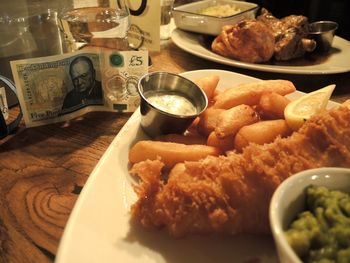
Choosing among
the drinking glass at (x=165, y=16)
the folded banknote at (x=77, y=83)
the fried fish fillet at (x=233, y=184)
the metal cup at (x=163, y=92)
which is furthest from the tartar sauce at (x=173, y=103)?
the drinking glass at (x=165, y=16)

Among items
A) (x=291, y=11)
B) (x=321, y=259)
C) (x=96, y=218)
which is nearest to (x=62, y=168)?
(x=96, y=218)

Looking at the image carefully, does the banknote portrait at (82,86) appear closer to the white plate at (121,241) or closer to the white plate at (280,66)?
the white plate at (121,241)

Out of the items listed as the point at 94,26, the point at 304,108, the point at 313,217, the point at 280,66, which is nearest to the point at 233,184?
the point at 313,217

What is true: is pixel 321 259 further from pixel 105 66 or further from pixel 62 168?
pixel 105 66

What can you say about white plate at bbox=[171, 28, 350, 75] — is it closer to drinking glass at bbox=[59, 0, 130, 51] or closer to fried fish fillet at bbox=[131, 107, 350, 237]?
drinking glass at bbox=[59, 0, 130, 51]

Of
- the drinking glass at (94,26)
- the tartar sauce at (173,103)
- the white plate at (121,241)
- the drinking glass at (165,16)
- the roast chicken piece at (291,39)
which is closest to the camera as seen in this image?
the white plate at (121,241)

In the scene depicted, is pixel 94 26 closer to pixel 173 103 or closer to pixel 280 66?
pixel 173 103
